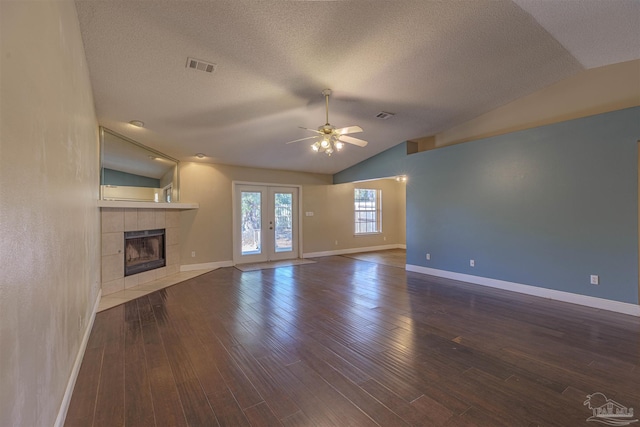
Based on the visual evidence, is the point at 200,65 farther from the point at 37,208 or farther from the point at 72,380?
the point at 72,380

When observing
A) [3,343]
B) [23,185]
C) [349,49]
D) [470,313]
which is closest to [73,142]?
[23,185]

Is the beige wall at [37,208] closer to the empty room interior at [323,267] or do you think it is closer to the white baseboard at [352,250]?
the empty room interior at [323,267]

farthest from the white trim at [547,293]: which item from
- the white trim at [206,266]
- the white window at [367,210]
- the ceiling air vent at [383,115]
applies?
the white trim at [206,266]

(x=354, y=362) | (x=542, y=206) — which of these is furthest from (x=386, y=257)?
(x=354, y=362)

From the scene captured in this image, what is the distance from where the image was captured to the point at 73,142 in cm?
231

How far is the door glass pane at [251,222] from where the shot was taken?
739 cm

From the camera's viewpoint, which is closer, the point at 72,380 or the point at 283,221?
the point at 72,380

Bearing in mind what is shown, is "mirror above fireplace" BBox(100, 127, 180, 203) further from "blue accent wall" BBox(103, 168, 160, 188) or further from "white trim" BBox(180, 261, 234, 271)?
"white trim" BBox(180, 261, 234, 271)

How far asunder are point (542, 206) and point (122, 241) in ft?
22.3

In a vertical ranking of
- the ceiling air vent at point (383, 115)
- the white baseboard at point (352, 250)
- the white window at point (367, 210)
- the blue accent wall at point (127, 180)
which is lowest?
the white baseboard at point (352, 250)

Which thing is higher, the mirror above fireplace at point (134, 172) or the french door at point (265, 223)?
the mirror above fireplace at point (134, 172)

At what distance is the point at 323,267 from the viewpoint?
268 inches

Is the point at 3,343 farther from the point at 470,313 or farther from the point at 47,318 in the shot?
the point at 470,313

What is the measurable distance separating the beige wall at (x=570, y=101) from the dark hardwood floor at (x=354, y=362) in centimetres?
282
